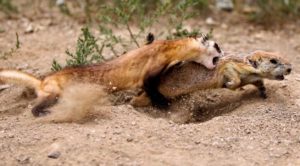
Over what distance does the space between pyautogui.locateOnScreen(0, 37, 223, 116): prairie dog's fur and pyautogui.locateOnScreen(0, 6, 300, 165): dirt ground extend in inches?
9.3

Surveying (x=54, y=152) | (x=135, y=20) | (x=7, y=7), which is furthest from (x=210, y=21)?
(x=54, y=152)

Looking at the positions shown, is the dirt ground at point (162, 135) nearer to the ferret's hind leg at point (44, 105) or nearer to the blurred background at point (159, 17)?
the ferret's hind leg at point (44, 105)

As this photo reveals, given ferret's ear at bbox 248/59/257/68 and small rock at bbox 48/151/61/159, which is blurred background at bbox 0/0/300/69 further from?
small rock at bbox 48/151/61/159

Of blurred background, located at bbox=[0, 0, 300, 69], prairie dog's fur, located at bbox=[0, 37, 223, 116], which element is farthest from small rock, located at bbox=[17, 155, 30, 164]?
blurred background, located at bbox=[0, 0, 300, 69]

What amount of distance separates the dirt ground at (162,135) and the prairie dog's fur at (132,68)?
24cm

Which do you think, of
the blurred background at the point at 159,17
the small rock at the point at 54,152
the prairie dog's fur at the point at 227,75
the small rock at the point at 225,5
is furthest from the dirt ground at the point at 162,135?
the small rock at the point at 225,5

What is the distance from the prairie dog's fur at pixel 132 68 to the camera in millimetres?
5324

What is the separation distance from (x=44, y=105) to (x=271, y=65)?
5.73 ft

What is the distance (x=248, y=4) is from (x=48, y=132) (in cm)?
459

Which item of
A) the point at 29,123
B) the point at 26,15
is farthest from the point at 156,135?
the point at 26,15

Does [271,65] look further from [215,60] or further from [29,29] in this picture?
[29,29]

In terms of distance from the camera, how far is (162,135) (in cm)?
474

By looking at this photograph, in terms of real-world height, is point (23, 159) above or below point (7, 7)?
below

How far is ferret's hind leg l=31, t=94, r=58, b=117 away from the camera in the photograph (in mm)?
5035
